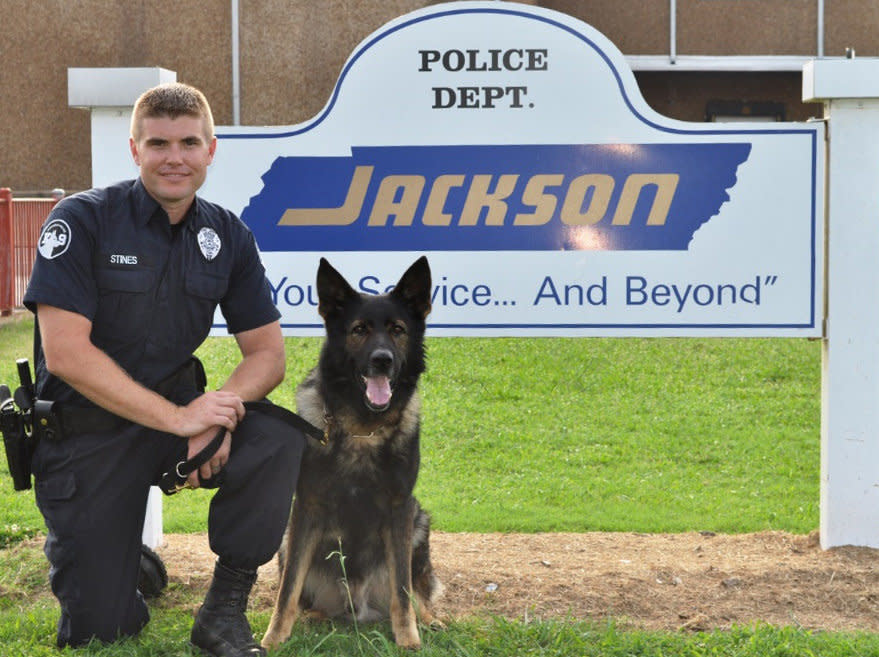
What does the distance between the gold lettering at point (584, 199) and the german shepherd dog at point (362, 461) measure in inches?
47.4

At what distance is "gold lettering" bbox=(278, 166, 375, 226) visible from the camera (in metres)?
4.92

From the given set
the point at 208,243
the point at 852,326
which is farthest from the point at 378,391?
the point at 852,326

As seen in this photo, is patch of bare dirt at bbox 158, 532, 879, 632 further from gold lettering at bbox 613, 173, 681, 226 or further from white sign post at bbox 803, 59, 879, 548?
gold lettering at bbox 613, 173, 681, 226

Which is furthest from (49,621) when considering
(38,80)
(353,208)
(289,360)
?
(38,80)

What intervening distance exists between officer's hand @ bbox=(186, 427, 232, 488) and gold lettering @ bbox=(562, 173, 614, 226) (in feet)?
6.29

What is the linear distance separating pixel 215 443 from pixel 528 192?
1915 millimetres

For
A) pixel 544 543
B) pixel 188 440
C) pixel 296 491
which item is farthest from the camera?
pixel 544 543

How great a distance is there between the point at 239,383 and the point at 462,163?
1.56 m

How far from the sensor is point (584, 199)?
16.1 feet

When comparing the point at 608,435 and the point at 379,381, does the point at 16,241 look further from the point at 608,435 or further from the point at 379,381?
the point at 379,381

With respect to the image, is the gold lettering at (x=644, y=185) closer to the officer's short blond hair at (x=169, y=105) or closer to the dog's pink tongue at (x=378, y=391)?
the dog's pink tongue at (x=378, y=391)

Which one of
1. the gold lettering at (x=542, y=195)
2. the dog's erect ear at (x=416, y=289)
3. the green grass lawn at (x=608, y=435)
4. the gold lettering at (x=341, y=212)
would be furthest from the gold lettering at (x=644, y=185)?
the green grass lawn at (x=608, y=435)

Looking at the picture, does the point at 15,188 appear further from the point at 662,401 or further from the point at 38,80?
the point at 662,401

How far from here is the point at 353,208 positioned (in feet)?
16.2
